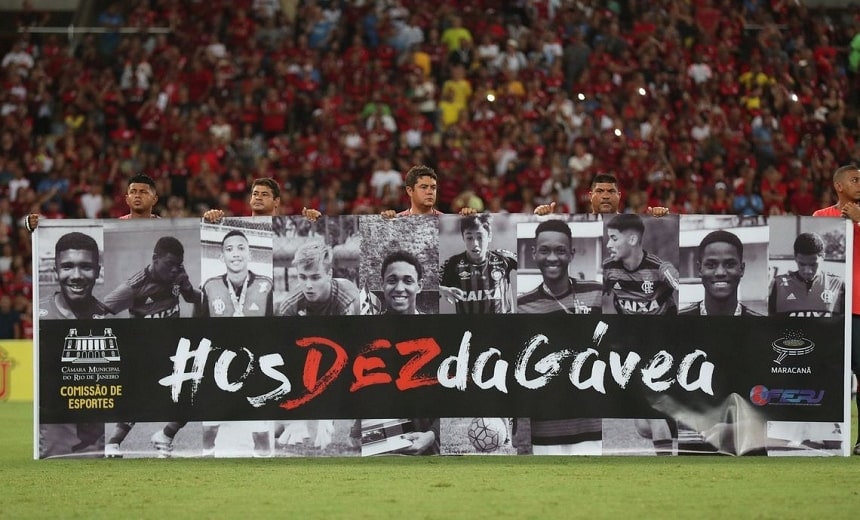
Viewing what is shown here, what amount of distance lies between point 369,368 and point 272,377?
783mm

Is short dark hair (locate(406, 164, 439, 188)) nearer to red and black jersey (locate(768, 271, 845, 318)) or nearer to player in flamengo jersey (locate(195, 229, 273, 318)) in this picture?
player in flamengo jersey (locate(195, 229, 273, 318))

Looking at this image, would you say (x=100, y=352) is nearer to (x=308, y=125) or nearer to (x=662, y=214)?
(x=662, y=214)

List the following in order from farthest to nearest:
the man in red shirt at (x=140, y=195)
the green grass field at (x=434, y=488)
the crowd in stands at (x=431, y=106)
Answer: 1. the crowd in stands at (x=431, y=106)
2. the man in red shirt at (x=140, y=195)
3. the green grass field at (x=434, y=488)

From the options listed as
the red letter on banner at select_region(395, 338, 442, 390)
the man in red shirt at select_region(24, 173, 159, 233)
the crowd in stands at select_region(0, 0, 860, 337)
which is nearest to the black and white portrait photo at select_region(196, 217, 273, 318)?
the man in red shirt at select_region(24, 173, 159, 233)

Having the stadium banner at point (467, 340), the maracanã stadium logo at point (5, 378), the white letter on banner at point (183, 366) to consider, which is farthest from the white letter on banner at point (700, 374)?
the maracanã stadium logo at point (5, 378)

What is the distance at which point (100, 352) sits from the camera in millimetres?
10688

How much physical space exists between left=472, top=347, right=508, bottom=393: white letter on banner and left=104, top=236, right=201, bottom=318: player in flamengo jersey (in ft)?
7.82

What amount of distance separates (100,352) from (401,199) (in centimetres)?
1119

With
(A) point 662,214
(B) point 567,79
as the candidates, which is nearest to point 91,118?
(B) point 567,79

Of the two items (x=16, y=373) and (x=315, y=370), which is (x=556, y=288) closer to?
(x=315, y=370)

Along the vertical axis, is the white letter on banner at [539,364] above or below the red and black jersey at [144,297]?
below

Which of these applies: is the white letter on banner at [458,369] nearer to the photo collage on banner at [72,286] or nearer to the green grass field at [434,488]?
the green grass field at [434,488]

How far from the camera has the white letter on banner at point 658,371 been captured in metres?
10.4

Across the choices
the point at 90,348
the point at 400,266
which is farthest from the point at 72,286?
the point at 400,266
